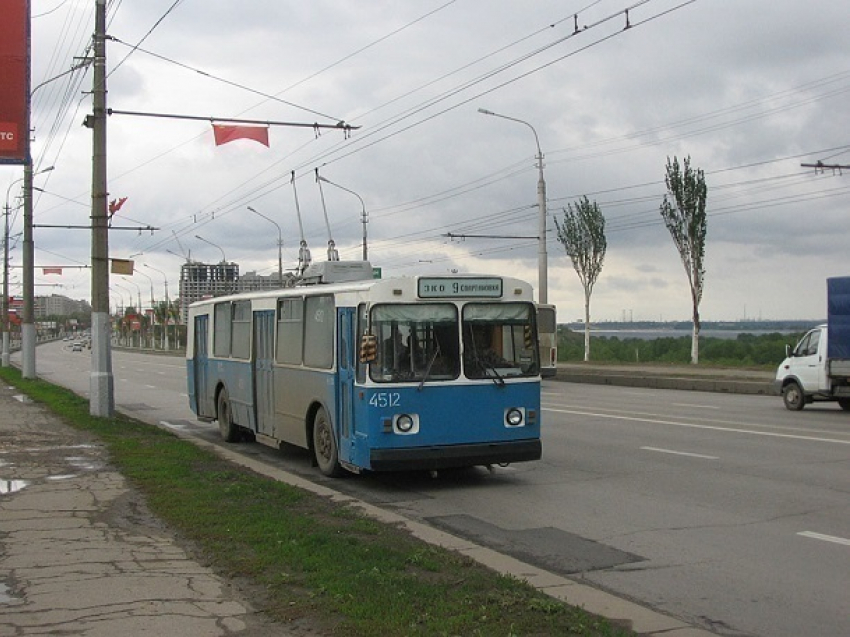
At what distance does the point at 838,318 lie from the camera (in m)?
21.5

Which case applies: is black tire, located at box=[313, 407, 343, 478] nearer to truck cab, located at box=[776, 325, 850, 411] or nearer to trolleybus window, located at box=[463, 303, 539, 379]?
trolleybus window, located at box=[463, 303, 539, 379]

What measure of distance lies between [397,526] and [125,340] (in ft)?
602

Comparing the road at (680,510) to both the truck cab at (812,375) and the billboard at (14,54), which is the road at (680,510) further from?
the billboard at (14,54)

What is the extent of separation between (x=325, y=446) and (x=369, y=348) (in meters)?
2.17

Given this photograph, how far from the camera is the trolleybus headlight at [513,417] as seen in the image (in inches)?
473

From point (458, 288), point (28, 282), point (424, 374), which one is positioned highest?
point (28, 282)

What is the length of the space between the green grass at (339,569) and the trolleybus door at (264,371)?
364cm

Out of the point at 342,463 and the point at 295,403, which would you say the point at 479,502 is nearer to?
the point at 342,463

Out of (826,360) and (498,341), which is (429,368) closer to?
(498,341)

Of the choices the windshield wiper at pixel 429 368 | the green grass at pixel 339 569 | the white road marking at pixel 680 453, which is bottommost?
the white road marking at pixel 680 453

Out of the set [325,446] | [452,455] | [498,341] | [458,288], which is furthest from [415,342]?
[325,446]

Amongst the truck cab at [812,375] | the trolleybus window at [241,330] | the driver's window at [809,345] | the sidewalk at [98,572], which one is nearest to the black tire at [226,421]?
the trolleybus window at [241,330]

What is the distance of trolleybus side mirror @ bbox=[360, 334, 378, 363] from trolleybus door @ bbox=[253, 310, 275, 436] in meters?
3.83

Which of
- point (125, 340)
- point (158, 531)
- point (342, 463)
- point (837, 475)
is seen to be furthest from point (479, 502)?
point (125, 340)
